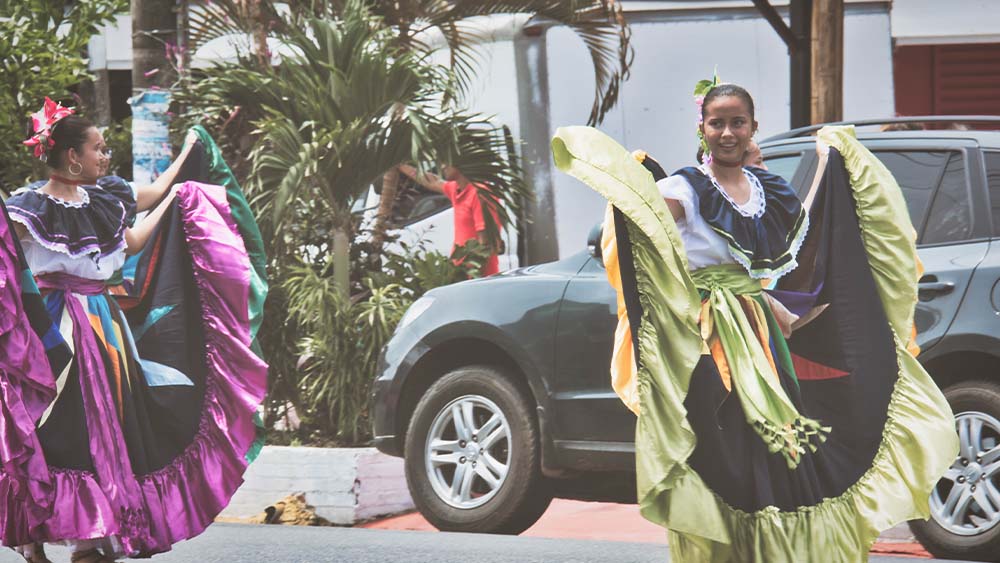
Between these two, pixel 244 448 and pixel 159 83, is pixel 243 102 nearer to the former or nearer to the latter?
pixel 159 83

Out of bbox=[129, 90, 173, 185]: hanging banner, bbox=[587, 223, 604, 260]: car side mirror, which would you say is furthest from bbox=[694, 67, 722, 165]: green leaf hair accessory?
bbox=[129, 90, 173, 185]: hanging banner

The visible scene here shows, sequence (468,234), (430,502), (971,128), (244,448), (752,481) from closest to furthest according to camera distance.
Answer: (752,481) < (244,448) < (971,128) < (430,502) < (468,234)

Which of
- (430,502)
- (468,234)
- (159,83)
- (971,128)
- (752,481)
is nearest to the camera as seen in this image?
(752,481)

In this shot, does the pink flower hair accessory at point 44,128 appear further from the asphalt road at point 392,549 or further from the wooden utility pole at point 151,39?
the wooden utility pole at point 151,39

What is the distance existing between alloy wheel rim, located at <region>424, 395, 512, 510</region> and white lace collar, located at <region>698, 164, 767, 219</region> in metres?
2.80

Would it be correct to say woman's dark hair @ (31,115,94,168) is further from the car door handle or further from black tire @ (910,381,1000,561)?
black tire @ (910,381,1000,561)

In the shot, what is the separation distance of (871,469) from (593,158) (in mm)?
1309

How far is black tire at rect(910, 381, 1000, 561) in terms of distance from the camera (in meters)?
6.73

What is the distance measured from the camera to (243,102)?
34.7ft

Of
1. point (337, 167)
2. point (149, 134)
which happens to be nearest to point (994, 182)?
point (337, 167)

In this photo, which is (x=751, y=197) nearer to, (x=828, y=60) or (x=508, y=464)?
(x=508, y=464)

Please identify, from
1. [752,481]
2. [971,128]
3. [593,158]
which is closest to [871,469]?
[752,481]

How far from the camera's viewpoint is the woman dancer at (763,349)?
201 inches

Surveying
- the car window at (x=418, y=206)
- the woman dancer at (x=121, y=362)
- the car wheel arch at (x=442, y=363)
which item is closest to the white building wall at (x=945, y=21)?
the car window at (x=418, y=206)
